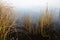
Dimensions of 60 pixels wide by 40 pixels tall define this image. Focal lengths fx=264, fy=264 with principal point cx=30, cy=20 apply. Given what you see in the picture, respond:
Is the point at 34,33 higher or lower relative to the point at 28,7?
lower

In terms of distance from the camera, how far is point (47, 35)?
122 inches

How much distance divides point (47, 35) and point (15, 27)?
1.27ft

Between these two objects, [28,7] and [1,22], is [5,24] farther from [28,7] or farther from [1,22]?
[28,7]

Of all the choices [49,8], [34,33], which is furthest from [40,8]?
[34,33]

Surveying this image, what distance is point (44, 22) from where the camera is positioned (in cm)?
311

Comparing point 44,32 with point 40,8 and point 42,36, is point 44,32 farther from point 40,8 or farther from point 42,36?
point 40,8

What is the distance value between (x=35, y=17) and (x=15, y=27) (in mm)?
262

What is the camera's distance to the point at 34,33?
311 cm

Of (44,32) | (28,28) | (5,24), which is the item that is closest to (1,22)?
(5,24)

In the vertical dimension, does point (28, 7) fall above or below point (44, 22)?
above

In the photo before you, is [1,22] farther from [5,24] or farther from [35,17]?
[35,17]

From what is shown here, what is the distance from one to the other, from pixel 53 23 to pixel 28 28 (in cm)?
30

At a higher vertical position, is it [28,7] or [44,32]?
[28,7]

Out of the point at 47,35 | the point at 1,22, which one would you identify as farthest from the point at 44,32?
the point at 1,22
